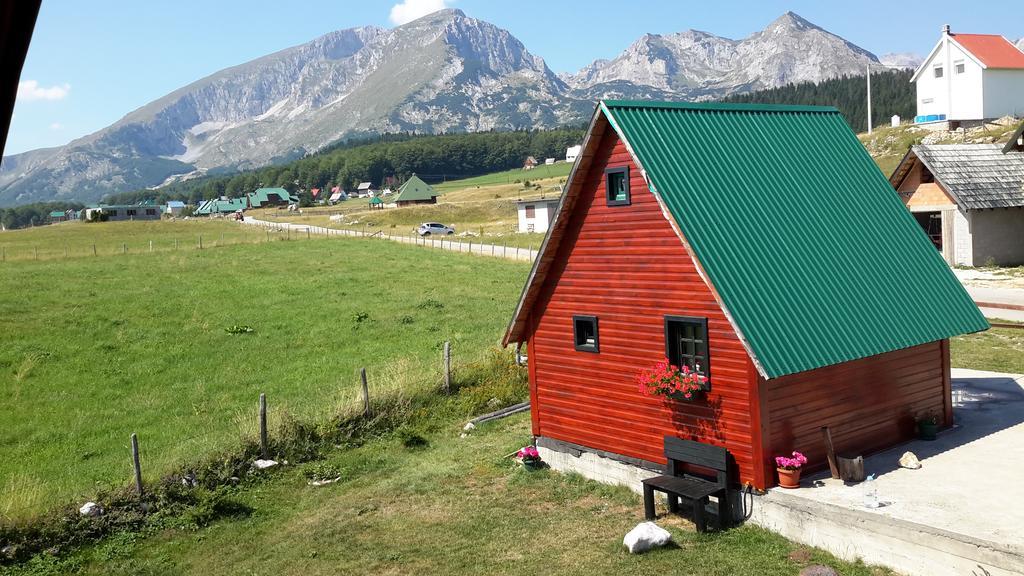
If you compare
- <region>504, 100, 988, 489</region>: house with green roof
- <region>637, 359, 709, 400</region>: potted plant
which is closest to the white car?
<region>504, 100, 988, 489</region>: house with green roof

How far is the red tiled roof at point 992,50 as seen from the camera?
74188 millimetres

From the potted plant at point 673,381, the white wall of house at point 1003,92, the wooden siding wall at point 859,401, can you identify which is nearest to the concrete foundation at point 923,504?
the wooden siding wall at point 859,401

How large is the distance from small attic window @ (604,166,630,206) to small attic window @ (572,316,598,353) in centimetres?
248

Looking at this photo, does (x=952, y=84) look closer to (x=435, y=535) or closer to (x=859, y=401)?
(x=859, y=401)

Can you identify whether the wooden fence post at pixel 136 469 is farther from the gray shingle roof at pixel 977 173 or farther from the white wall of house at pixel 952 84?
the white wall of house at pixel 952 84

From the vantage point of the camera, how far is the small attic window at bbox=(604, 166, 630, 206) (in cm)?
1554

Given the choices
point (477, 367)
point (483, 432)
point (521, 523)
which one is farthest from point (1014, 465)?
point (477, 367)

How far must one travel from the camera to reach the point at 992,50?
75.6m

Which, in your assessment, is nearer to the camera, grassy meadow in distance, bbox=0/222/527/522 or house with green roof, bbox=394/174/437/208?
grassy meadow in distance, bbox=0/222/527/522

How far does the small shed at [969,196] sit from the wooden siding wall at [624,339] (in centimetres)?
2964

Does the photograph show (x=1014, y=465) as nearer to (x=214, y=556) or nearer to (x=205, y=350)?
(x=214, y=556)

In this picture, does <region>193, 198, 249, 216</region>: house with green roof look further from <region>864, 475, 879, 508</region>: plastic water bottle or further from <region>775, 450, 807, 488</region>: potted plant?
<region>864, 475, 879, 508</region>: plastic water bottle

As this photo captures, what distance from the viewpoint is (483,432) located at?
20359mm

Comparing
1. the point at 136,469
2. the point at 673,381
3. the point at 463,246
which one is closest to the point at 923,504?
the point at 673,381
